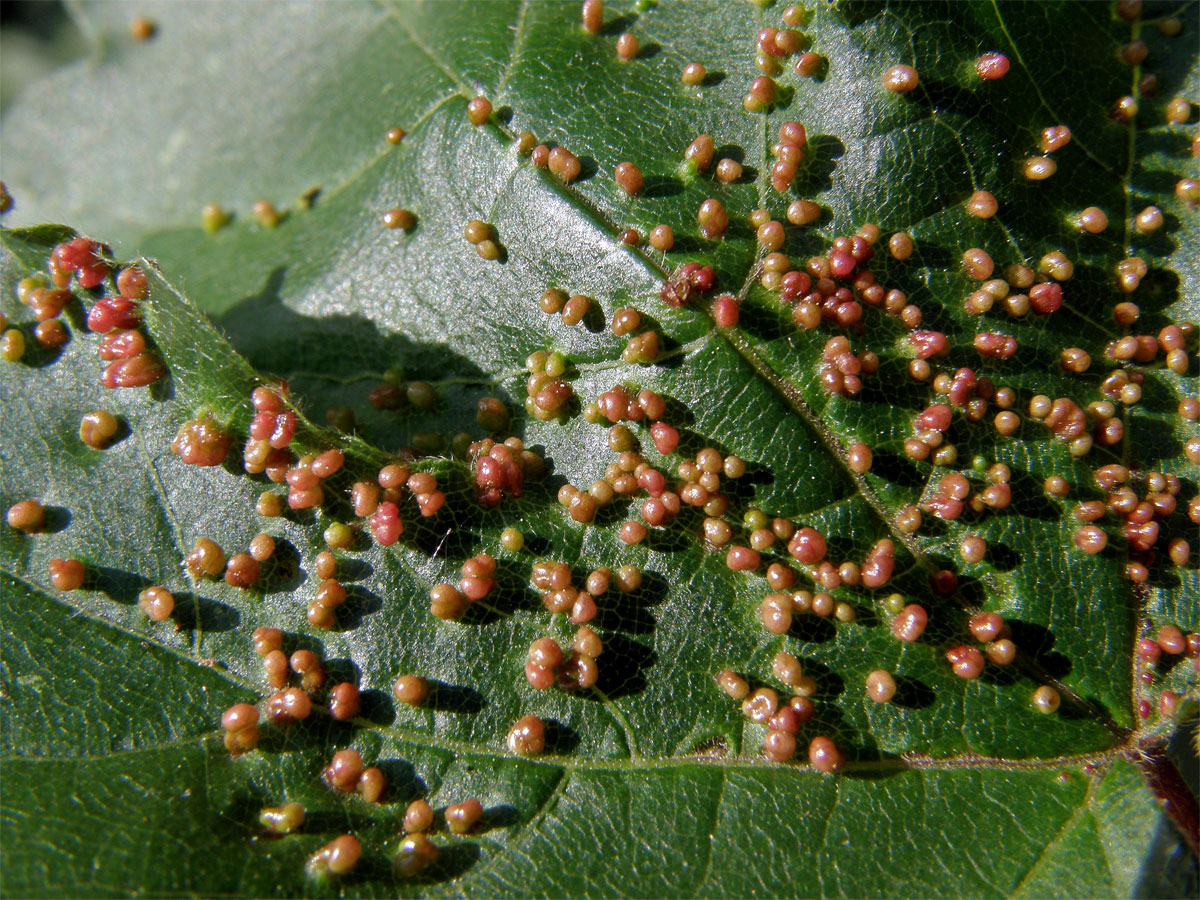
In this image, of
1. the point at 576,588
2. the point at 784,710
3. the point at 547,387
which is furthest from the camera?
the point at 547,387

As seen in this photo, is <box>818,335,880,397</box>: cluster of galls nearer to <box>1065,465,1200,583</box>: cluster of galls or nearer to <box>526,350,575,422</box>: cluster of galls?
<box>1065,465,1200,583</box>: cluster of galls

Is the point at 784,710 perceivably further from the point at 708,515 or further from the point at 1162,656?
the point at 1162,656

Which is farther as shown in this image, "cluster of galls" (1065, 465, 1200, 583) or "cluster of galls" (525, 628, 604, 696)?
"cluster of galls" (1065, 465, 1200, 583)

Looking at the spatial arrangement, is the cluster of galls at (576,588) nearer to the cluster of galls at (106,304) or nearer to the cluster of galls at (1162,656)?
the cluster of galls at (106,304)

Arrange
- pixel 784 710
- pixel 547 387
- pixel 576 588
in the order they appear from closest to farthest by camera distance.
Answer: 1. pixel 784 710
2. pixel 576 588
3. pixel 547 387

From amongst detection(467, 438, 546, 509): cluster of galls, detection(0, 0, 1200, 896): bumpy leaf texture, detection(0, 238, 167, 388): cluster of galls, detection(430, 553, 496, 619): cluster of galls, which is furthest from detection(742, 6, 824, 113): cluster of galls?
detection(0, 238, 167, 388): cluster of galls

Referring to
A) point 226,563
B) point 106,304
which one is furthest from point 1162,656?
point 106,304

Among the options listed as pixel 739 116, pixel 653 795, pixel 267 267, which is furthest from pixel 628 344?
pixel 267 267

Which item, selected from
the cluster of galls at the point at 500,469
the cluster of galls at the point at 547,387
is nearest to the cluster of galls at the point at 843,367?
the cluster of galls at the point at 547,387

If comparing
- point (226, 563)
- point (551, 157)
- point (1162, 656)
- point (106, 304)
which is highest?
point (551, 157)
